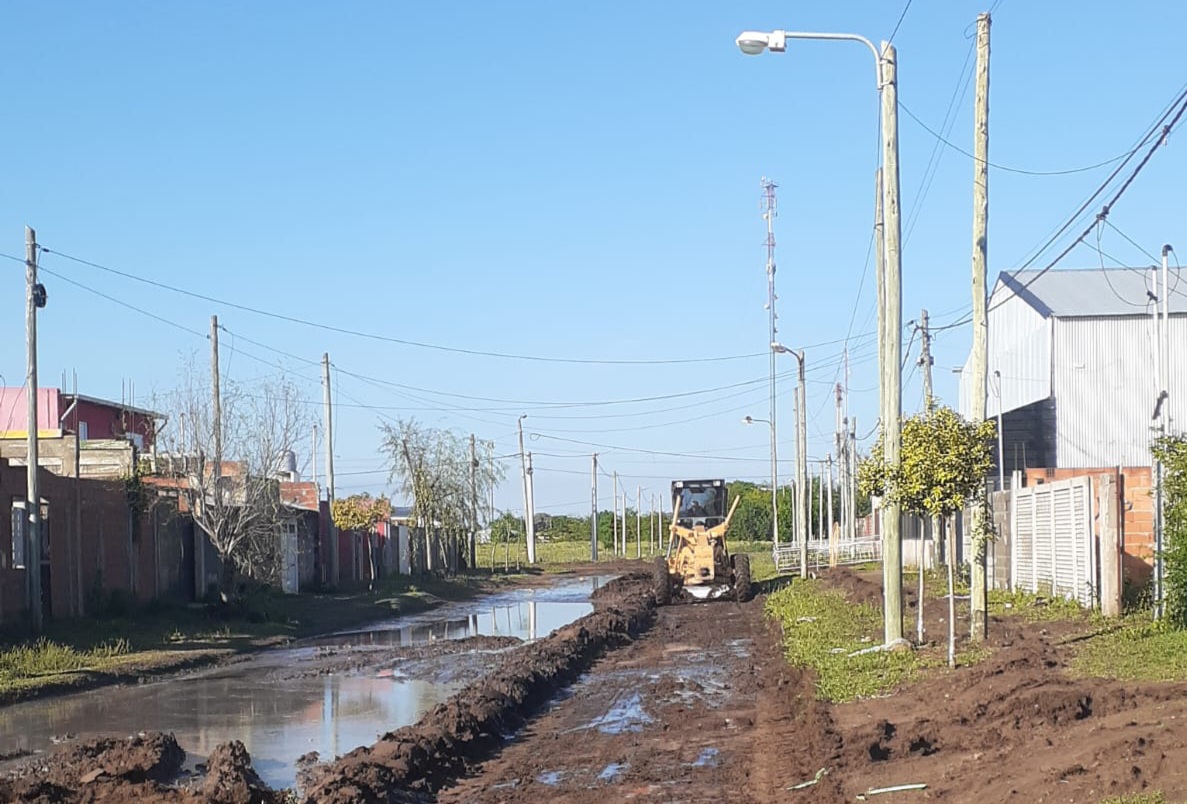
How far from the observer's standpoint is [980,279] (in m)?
18.9

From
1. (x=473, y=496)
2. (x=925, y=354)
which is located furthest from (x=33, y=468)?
(x=473, y=496)

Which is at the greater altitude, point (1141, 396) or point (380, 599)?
point (1141, 396)

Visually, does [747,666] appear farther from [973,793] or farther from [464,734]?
[973,793]

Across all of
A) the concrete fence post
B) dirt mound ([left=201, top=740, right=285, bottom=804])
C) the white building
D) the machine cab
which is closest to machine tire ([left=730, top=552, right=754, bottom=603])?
the machine cab

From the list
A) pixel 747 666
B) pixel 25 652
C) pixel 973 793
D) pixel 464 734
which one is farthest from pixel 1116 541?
pixel 25 652

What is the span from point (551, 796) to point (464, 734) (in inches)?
114

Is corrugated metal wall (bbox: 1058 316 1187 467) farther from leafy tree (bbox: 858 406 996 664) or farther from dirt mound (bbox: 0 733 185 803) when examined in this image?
dirt mound (bbox: 0 733 185 803)

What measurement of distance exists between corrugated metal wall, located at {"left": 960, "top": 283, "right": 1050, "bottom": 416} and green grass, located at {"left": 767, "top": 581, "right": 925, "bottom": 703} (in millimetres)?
15733

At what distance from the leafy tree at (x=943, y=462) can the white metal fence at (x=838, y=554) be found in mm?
39782

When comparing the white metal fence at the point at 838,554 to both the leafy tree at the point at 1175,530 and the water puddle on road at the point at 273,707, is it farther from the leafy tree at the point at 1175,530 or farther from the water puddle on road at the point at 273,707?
the leafy tree at the point at 1175,530

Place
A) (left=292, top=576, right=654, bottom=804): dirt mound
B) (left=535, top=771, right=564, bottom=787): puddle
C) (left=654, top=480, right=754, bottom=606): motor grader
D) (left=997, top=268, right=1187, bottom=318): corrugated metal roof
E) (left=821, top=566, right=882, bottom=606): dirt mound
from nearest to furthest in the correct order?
(left=292, top=576, right=654, bottom=804): dirt mound
(left=535, top=771, right=564, bottom=787): puddle
(left=821, top=566, right=882, bottom=606): dirt mound
(left=654, top=480, right=754, bottom=606): motor grader
(left=997, top=268, right=1187, bottom=318): corrugated metal roof

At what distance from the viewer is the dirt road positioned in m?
12.1

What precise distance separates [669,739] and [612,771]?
1.99m

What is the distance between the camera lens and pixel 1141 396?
46625 mm
